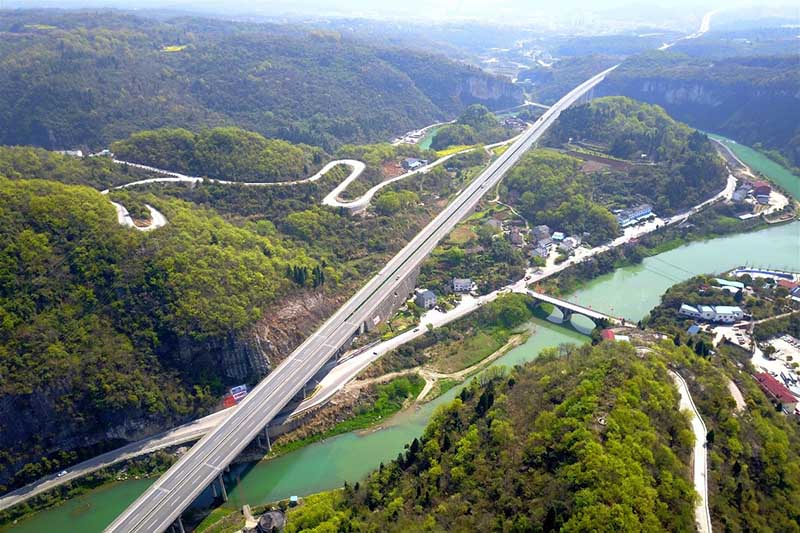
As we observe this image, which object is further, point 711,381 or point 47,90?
point 47,90

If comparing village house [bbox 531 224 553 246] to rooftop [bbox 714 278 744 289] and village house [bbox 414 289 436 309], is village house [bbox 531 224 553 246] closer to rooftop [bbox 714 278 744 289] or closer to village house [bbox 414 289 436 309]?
rooftop [bbox 714 278 744 289]

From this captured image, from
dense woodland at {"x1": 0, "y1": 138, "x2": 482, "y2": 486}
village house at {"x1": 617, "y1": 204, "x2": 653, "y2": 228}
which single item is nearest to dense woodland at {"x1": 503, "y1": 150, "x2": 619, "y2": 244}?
village house at {"x1": 617, "y1": 204, "x2": 653, "y2": 228}

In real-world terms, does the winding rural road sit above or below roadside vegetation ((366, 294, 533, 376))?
above

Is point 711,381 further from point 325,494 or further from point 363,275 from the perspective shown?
point 363,275

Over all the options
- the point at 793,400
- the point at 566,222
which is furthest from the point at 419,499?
the point at 566,222

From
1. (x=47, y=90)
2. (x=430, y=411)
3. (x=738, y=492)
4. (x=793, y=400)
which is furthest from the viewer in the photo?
(x=47, y=90)

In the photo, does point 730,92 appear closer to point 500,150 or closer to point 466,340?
point 500,150

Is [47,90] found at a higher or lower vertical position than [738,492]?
higher
